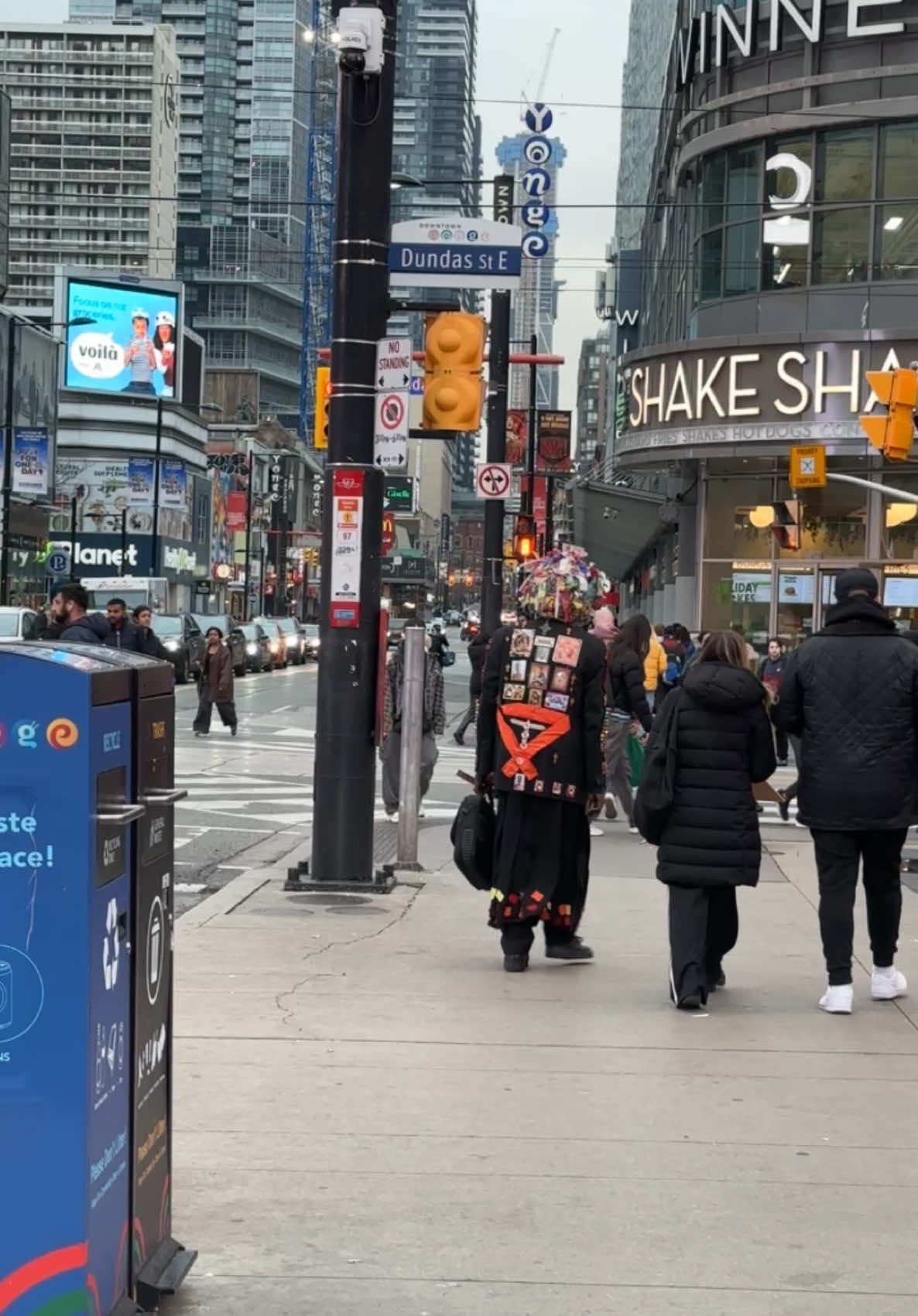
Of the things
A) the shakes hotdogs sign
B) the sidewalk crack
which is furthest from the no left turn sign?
the sidewalk crack

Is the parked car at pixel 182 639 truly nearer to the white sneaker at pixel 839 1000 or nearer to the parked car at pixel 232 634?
the parked car at pixel 232 634

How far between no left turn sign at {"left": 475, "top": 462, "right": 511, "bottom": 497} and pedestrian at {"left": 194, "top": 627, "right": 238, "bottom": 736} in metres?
4.34

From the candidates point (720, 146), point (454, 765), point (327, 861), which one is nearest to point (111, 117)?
point (720, 146)

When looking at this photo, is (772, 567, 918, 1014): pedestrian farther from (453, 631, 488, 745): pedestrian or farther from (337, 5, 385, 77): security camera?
(453, 631, 488, 745): pedestrian

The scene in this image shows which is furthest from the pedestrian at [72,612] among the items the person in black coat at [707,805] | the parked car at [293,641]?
the parked car at [293,641]

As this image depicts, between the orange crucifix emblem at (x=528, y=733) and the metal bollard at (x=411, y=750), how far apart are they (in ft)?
11.4

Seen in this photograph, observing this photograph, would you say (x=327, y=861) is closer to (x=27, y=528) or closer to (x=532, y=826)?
(x=532, y=826)

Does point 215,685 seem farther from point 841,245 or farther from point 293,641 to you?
point 293,641

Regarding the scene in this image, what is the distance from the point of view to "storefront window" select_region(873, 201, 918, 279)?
31312mm

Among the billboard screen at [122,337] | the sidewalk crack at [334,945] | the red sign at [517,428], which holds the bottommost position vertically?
the sidewalk crack at [334,945]

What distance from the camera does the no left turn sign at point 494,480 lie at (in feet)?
85.3

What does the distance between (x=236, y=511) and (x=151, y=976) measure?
11601 cm

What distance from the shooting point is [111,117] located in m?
176

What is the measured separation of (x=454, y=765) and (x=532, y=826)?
14915 mm
